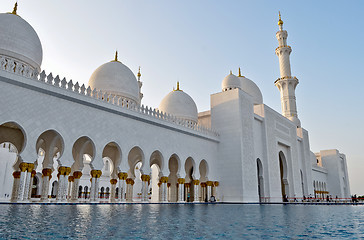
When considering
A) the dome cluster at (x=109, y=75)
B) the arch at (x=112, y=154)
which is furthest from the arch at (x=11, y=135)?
the arch at (x=112, y=154)

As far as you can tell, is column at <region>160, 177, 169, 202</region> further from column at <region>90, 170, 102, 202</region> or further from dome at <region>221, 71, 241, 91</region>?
dome at <region>221, 71, 241, 91</region>

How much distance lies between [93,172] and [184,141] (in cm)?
523

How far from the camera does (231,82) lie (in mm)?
19672

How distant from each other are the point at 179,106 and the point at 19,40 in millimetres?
9506

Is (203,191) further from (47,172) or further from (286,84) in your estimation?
(286,84)

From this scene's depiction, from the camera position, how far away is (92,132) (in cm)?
1052

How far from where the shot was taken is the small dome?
20.9m

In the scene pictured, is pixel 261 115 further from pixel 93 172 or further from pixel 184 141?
pixel 93 172

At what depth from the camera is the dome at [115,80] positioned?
1449cm

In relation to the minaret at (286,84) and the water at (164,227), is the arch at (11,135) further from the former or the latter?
the minaret at (286,84)

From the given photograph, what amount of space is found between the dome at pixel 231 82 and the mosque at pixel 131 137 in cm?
7

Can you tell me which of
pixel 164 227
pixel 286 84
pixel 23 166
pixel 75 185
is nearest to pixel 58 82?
pixel 23 166

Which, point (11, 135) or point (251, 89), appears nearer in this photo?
point (11, 135)

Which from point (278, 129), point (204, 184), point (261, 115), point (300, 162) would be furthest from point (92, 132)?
point (300, 162)
